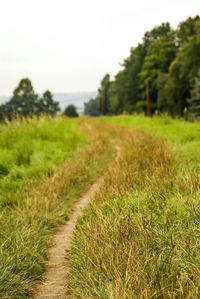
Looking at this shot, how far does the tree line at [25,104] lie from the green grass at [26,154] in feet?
2.11

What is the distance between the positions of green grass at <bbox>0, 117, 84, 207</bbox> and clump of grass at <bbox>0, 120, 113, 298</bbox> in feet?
0.68

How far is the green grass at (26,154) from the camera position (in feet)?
16.7

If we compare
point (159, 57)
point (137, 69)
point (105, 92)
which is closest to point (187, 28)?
point (159, 57)

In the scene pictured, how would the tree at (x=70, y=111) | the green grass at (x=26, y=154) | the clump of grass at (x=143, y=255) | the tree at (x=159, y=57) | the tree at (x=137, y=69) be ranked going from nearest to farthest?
the clump of grass at (x=143, y=255), the green grass at (x=26, y=154), the tree at (x=159, y=57), the tree at (x=137, y=69), the tree at (x=70, y=111)

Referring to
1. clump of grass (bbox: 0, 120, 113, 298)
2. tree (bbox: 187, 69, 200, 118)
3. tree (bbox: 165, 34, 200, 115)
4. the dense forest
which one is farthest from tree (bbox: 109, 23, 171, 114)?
clump of grass (bbox: 0, 120, 113, 298)

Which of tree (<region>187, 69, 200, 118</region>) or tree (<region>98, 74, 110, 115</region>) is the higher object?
tree (<region>98, 74, 110, 115</region>)

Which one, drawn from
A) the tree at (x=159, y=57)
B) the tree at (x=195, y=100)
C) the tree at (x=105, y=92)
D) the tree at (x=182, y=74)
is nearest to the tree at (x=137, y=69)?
the tree at (x=159, y=57)

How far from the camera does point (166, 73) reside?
3641cm

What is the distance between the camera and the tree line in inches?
431

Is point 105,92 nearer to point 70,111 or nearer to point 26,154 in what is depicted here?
point 70,111

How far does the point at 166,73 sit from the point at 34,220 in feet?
117

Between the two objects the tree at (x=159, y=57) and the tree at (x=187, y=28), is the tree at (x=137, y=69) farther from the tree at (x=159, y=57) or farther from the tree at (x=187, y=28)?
the tree at (x=187, y=28)

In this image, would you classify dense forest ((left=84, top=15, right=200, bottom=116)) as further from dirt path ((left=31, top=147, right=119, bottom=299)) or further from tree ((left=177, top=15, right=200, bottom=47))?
dirt path ((left=31, top=147, right=119, bottom=299))

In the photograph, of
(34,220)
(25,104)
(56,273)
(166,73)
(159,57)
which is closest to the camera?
(56,273)
